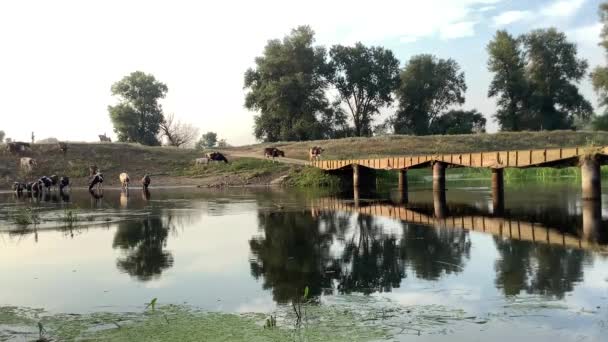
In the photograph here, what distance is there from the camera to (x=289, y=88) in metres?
66.5

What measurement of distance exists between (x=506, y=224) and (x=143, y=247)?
909 cm

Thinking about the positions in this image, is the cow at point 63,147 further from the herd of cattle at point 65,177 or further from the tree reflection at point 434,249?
the tree reflection at point 434,249

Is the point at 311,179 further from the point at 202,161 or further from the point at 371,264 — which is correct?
the point at 371,264

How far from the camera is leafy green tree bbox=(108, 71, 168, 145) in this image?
80.7 meters

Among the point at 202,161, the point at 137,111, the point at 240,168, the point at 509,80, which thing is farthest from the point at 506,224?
the point at 137,111

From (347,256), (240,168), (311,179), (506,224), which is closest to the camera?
(347,256)

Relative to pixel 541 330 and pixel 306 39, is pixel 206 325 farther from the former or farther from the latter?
pixel 306 39

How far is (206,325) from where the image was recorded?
6.88 meters

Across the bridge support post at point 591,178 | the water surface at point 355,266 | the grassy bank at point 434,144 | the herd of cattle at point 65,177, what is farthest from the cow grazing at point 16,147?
the bridge support post at point 591,178

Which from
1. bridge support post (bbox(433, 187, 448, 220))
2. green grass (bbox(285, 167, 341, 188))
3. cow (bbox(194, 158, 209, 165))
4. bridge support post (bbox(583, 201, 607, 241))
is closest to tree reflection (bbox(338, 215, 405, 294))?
bridge support post (bbox(433, 187, 448, 220))

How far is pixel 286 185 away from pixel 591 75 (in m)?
35.0

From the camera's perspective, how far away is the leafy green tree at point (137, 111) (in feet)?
265

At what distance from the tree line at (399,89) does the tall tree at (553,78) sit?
0.12 m

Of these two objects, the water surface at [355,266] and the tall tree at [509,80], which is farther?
the tall tree at [509,80]
